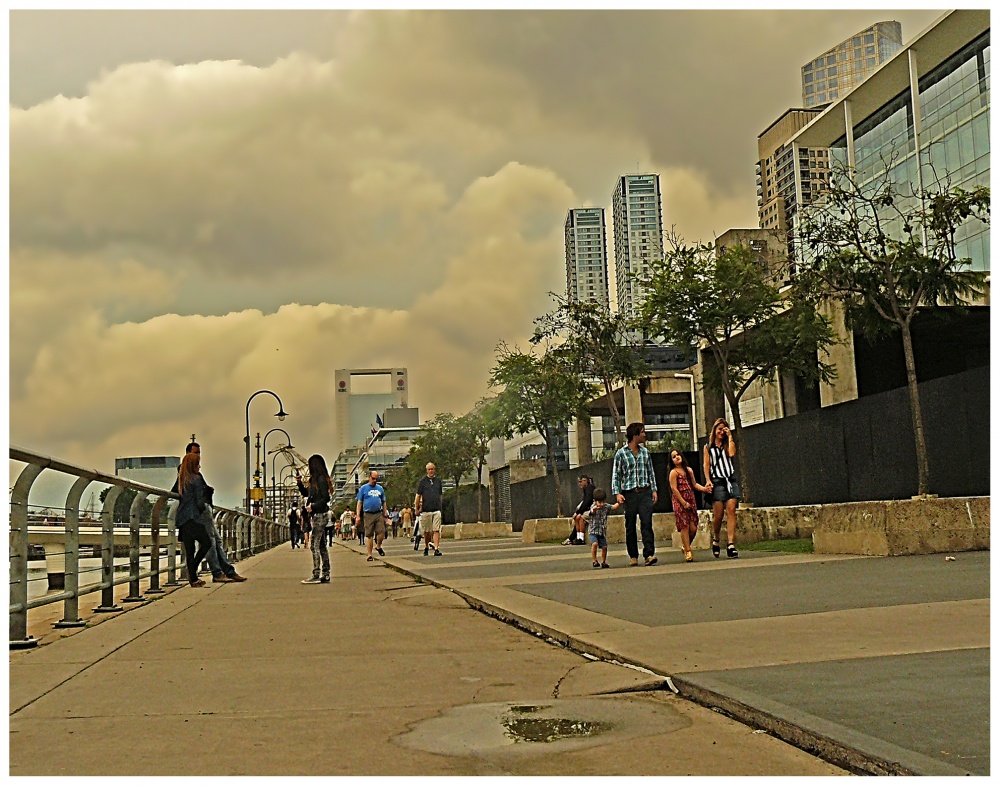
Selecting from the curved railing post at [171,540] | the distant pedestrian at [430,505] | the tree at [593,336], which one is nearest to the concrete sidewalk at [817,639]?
the curved railing post at [171,540]

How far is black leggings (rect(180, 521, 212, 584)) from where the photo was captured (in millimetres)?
15070

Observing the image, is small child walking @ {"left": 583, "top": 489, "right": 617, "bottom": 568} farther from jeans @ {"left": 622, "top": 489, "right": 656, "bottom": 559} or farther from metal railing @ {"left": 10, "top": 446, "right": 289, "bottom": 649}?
metal railing @ {"left": 10, "top": 446, "right": 289, "bottom": 649}

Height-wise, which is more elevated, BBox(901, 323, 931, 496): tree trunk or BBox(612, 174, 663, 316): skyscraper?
BBox(612, 174, 663, 316): skyscraper

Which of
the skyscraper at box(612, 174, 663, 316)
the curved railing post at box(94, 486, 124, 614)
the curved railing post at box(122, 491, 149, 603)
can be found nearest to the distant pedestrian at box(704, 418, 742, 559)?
the curved railing post at box(122, 491, 149, 603)

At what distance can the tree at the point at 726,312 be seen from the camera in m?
21.9

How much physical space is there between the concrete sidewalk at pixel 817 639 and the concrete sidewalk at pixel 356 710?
182 mm

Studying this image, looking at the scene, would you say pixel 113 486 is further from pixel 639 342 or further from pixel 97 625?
pixel 639 342

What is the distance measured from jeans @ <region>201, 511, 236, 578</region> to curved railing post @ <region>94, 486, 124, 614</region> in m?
3.67

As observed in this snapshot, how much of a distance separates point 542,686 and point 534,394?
29.5m

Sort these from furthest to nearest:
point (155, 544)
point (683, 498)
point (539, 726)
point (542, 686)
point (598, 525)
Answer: point (598, 525), point (683, 498), point (155, 544), point (542, 686), point (539, 726)

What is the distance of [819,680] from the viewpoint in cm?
536

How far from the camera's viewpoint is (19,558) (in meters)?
7.99

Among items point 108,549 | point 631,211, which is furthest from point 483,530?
point 631,211

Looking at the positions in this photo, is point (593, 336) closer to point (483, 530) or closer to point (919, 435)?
point (919, 435)
